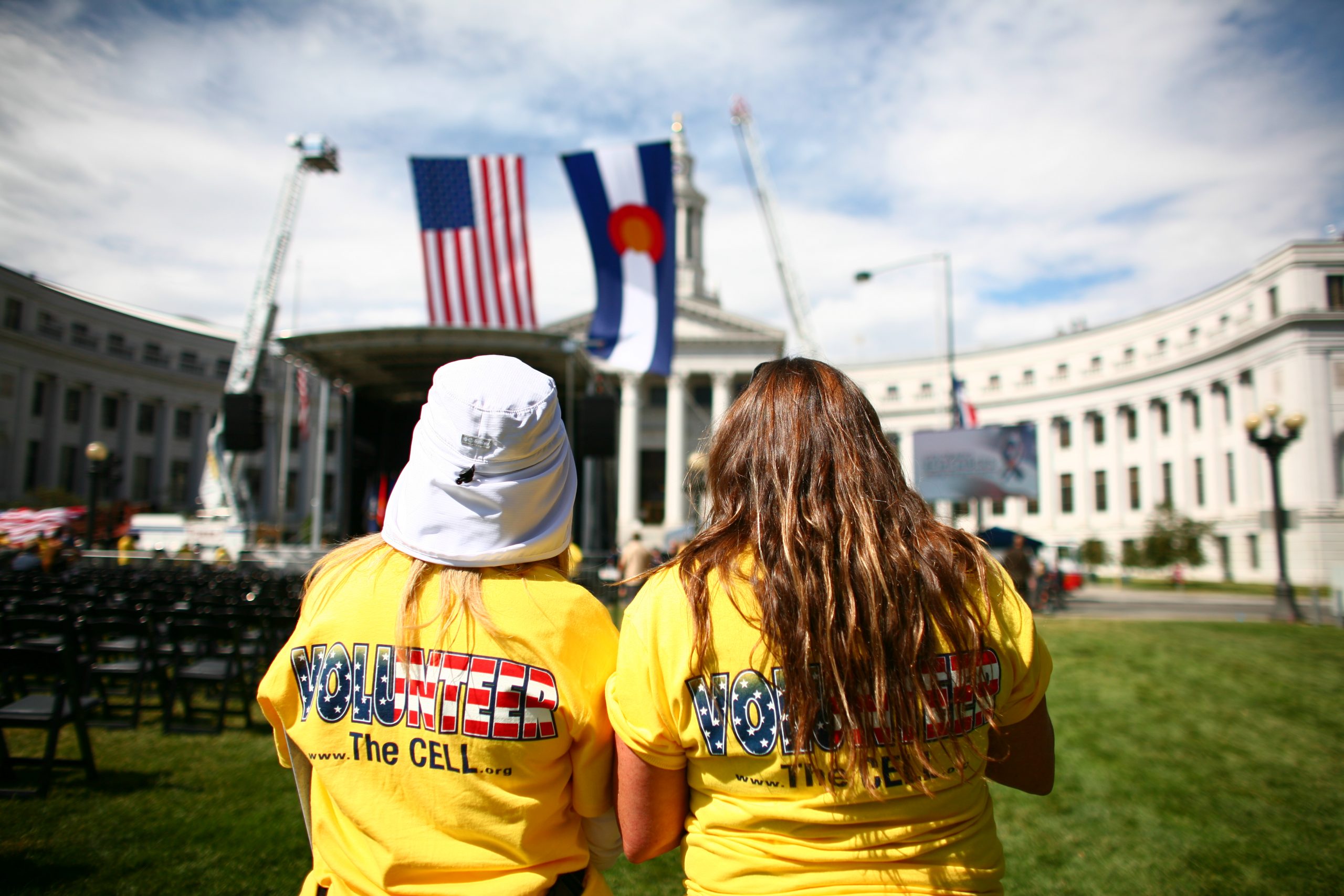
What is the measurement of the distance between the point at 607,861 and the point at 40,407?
59578mm

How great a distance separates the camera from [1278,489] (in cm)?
1459

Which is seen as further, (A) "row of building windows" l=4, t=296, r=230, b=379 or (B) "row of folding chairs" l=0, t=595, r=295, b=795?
(A) "row of building windows" l=4, t=296, r=230, b=379

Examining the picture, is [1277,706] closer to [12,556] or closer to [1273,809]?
[1273,809]

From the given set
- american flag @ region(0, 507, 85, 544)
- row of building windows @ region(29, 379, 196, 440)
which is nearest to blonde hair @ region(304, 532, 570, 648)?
american flag @ region(0, 507, 85, 544)

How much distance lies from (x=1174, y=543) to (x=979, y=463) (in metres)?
31.1

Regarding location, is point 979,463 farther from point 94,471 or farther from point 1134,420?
point 1134,420

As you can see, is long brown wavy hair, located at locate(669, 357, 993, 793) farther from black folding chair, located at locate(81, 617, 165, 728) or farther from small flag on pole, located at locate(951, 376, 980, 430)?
small flag on pole, located at locate(951, 376, 980, 430)

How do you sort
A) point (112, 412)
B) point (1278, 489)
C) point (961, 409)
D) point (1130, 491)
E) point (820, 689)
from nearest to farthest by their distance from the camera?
1. point (820, 689)
2. point (1278, 489)
3. point (961, 409)
4. point (112, 412)
5. point (1130, 491)

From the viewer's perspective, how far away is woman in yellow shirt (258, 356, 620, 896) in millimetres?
1418

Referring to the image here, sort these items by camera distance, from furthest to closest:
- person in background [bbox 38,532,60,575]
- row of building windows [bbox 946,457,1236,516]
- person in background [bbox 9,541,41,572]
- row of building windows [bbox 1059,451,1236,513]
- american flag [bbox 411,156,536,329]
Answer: row of building windows [bbox 946,457,1236,516] < row of building windows [bbox 1059,451,1236,513] < american flag [bbox 411,156,536,329] < person in background [bbox 38,532,60,575] < person in background [bbox 9,541,41,572]

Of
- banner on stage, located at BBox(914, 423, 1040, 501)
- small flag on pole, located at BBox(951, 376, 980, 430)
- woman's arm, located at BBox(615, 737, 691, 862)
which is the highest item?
small flag on pole, located at BBox(951, 376, 980, 430)

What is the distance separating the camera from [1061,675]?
8031 millimetres

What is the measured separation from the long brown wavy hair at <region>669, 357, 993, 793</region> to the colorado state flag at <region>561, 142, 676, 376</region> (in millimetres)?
11678

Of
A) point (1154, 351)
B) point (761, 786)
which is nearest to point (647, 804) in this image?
point (761, 786)
